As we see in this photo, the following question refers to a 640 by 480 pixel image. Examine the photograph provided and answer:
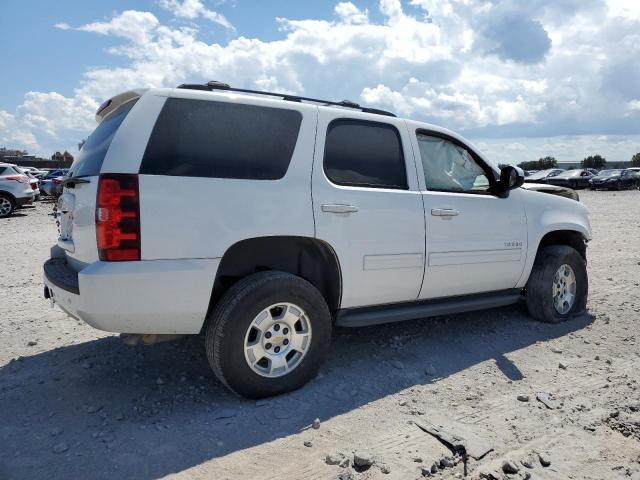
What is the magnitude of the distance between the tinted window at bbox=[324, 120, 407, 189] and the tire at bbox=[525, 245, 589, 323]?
1.99 meters

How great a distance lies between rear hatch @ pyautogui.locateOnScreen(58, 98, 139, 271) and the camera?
292cm

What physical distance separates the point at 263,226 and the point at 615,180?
3764 centimetres

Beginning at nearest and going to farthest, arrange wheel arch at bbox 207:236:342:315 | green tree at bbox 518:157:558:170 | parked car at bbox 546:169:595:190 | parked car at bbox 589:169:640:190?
wheel arch at bbox 207:236:342:315
parked car at bbox 589:169:640:190
parked car at bbox 546:169:595:190
green tree at bbox 518:157:558:170

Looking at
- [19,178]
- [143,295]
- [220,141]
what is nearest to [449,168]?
[220,141]

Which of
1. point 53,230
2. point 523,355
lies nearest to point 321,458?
point 523,355

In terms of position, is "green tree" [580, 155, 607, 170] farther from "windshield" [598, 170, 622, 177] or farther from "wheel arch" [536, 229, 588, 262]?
"wheel arch" [536, 229, 588, 262]

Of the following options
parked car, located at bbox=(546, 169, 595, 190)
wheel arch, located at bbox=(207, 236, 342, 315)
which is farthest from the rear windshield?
parked car, located at bbox=(546, 169, 595, 190)

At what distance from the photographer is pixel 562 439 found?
9.45 feet

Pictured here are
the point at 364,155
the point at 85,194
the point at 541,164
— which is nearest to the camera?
the point at 85,194

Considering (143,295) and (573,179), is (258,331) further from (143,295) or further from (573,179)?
(573,179)

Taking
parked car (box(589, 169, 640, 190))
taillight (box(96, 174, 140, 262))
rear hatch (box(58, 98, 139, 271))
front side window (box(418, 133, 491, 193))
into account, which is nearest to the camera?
taillight (box(96, 174, 140, 262))

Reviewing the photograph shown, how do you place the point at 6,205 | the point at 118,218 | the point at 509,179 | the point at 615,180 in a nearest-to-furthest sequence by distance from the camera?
the point at 118,218, the point at 509,179, the point at 6,205, the point at 615,180

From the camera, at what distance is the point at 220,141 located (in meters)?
3.11

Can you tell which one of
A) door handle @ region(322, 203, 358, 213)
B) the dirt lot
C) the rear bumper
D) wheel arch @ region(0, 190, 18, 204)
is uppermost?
door handle @ region(322, 203, 358, 213)
